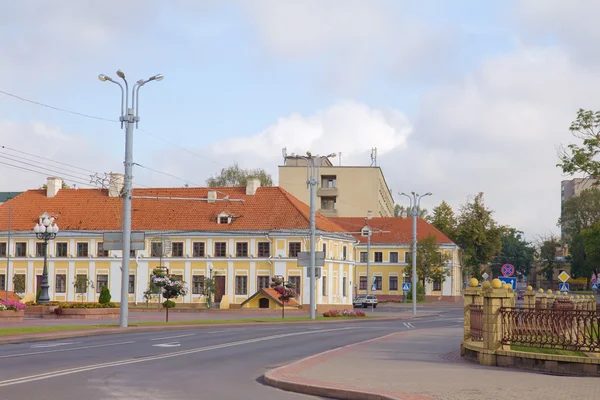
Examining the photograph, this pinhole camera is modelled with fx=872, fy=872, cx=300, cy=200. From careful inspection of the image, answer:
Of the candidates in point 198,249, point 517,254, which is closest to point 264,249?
point 198,249

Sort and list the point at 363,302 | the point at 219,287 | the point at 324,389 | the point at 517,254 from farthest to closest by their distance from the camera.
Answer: the point at 517,254, the point at 363,302, the point at 219,287, the point at 324,389

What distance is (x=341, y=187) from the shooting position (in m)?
112

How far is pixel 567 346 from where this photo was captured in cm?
1812

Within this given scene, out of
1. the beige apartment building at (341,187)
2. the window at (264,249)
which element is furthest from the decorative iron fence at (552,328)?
the beige apartment building at (341,187)

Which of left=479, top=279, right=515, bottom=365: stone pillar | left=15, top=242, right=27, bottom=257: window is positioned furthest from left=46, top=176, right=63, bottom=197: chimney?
left=479, top=279, right=515, bottom=365: stone pillar

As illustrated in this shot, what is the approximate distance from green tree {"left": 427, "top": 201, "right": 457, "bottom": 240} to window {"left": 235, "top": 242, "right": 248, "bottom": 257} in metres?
40.6

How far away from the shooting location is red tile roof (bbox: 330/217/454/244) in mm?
102875

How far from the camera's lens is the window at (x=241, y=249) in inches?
2963

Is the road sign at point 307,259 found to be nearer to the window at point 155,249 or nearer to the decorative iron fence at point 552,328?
the window at point 155,249

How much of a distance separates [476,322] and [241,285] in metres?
55.3

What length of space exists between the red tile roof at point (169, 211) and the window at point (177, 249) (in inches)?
52.2

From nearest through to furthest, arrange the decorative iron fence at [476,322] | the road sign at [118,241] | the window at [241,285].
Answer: the decorative iron fence at [476,322], the road sign at [118,241], the window at [241,285]

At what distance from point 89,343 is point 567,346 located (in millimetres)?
14441

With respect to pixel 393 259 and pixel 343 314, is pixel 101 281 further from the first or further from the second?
pixel 393 259
